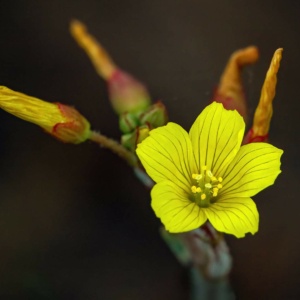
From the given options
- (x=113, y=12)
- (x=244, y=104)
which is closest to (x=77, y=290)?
(x=244, y=104)

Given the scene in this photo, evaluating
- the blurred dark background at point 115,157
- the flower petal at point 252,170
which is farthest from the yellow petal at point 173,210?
the blurred dark background at point 115,157

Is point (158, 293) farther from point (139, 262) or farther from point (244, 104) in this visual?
point (244, 104)

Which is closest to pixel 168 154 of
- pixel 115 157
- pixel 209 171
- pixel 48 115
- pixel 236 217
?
pixel 209 171

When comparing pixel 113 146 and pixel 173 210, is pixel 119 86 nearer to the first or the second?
pixel 113 146

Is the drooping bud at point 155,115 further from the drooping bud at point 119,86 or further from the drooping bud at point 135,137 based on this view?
the drooping bud at point 119,86

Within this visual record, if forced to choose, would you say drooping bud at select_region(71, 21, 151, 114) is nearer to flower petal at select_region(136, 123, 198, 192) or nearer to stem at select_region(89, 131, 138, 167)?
Answer: stem at select_region(89, 131, 138, 167)

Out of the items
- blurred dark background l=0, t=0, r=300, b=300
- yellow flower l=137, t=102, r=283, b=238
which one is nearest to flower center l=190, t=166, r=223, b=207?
yellow flower l=137, t=102, r=283, b=238
